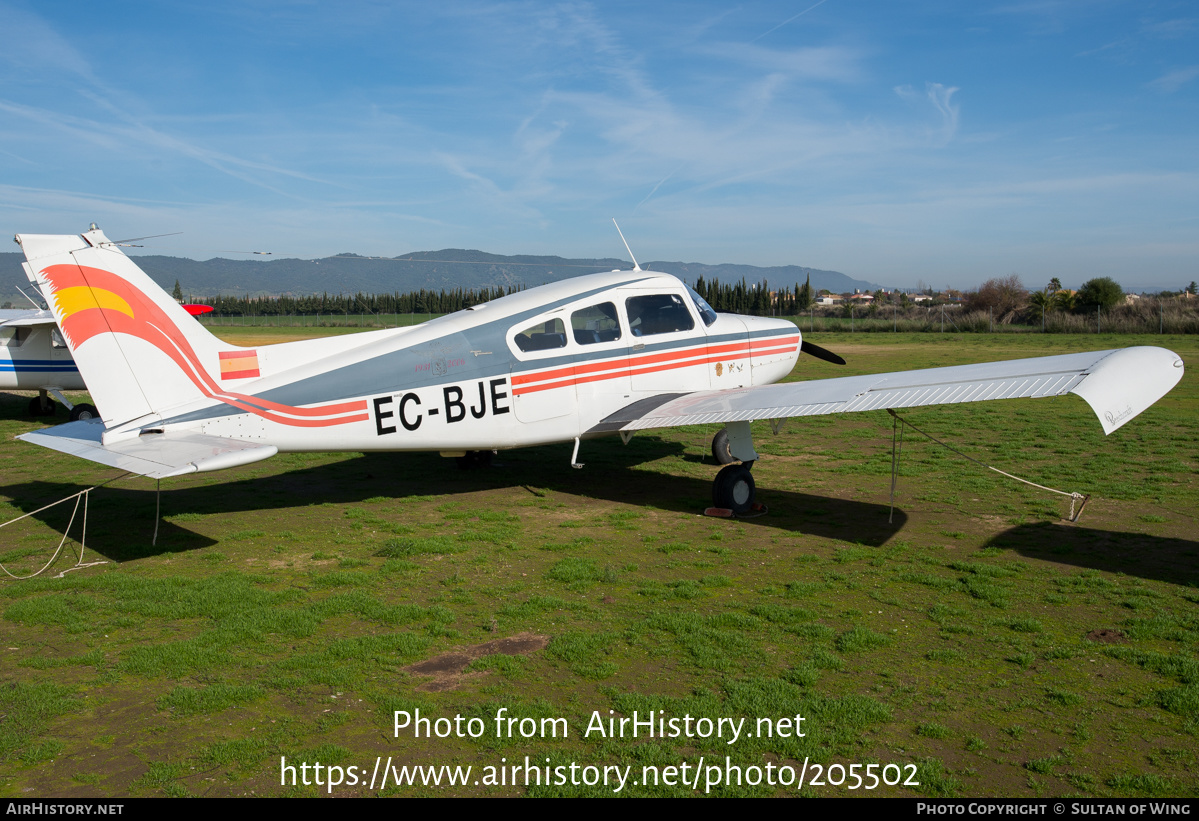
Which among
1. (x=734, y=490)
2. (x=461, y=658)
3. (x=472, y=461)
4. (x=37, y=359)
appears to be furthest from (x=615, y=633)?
(x=37, y=359)

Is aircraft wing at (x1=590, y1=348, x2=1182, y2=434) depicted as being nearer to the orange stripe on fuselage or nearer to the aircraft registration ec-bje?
the aircraft registration ec-bje

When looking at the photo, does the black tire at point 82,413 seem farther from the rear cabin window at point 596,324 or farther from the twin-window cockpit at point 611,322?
the rear cabin window at point 596,324

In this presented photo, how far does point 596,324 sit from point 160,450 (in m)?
5.20

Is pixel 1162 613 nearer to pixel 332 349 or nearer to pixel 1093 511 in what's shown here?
pixel 1093 511

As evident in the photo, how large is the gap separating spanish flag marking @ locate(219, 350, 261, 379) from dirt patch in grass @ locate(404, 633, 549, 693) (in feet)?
15.7

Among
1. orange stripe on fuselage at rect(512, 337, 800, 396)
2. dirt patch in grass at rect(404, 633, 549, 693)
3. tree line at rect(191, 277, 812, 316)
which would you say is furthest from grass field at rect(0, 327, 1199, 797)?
tree line at rect(191, 277, 812, 316)

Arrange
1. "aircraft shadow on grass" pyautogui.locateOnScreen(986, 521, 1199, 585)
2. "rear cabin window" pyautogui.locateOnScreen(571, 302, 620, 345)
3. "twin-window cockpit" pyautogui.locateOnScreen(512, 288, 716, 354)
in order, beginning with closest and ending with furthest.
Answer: "aircraft shadow on grass" pyautogui.locateOnScreen(986, 521, 1199, 585)
"twin-window cockpit" pyautogui.locateOnScreen(512, 288, 716, 354)
"rear cabin window" pyautogui.locateOnScreen(571, 302, 620, 345)

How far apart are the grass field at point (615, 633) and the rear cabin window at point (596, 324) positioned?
2183 mm

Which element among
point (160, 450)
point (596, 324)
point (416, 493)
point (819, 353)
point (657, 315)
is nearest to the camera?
point (160, 450)

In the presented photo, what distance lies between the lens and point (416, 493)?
10.7 metres

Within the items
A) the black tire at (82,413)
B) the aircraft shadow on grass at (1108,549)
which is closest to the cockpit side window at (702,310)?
the aircraft shadow on grass at (1108,549)

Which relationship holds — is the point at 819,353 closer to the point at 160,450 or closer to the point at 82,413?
the point at 160,450

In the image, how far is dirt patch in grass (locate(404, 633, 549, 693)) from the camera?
16.3 feet

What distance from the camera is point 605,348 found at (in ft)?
32.3
